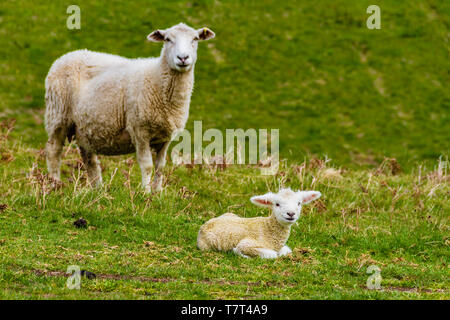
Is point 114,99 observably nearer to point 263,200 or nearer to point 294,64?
point 263,200

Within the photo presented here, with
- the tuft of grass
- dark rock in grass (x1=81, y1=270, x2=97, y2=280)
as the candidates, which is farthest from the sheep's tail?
the tuft of grass

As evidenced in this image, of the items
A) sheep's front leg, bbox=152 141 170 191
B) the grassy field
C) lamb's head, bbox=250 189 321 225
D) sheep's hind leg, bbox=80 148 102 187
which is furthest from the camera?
sheep's hind leg, bbox=80 148 102 187

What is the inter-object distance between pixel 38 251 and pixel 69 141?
6.01m

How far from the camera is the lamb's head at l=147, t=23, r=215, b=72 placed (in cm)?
1025

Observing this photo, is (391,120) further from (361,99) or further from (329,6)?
(329,6)

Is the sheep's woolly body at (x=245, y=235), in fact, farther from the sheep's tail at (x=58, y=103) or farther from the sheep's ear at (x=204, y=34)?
the sheep's tail at (x=58, y=103)

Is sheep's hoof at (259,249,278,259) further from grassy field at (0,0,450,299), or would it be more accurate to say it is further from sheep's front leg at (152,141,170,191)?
sheep's front leg at (152,141,170,191)

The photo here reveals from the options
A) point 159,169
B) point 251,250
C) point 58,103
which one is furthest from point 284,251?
point 58,103

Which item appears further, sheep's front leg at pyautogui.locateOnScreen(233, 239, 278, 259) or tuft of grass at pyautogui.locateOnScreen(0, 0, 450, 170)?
tuft of grass at pyautogui.locateOnScreen(0, 0, 450, 170)

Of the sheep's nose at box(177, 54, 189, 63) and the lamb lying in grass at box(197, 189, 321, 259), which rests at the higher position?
the sheep's nose at box(177, 54, 189, 63)

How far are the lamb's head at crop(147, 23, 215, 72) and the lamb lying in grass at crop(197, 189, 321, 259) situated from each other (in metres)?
2.89

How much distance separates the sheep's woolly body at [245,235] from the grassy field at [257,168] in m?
0.30

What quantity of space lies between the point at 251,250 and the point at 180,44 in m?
3.77

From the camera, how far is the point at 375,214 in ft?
37.8
